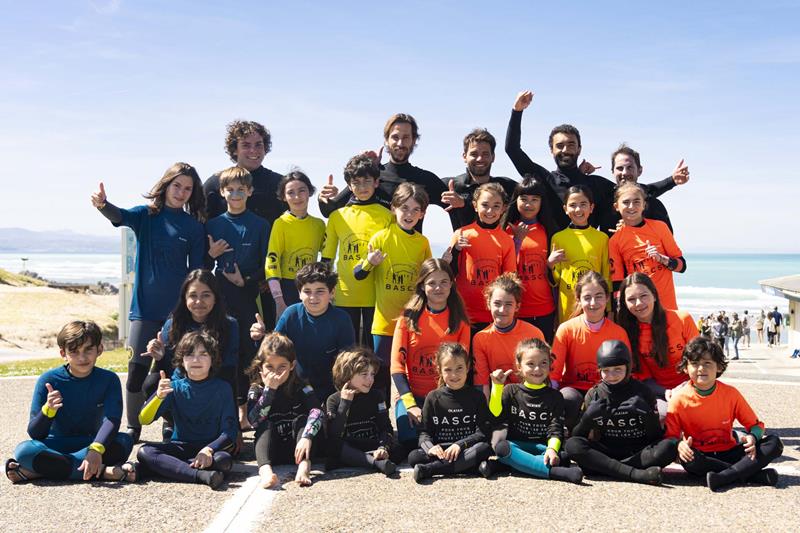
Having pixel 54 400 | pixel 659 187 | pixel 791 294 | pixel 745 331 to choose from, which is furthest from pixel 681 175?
pixel 745 331

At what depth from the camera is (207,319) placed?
5.94 meters

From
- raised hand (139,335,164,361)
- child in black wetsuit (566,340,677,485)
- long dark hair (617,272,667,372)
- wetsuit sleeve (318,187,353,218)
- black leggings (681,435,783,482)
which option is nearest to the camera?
black leggings (681,435,783,482)

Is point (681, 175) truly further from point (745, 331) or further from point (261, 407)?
point (745, 331)

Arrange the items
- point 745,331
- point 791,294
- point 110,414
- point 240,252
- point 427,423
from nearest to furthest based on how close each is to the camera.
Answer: point 110,414, point 427,423, point 240,252, point 791,294, point 745,331

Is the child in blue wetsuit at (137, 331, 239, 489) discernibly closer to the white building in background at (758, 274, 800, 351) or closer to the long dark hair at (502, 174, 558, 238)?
the long dark hair at (502, 174, 558, 238)

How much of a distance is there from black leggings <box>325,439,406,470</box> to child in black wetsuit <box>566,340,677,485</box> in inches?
58.7

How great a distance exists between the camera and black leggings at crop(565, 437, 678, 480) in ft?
16.1

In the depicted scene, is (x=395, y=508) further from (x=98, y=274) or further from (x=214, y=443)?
(x=98, y=274)

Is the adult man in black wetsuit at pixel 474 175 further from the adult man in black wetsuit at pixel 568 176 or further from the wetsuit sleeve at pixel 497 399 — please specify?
the wetsuit sleeve at pixel 497 399

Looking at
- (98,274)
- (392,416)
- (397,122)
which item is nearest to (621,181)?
(397,122)

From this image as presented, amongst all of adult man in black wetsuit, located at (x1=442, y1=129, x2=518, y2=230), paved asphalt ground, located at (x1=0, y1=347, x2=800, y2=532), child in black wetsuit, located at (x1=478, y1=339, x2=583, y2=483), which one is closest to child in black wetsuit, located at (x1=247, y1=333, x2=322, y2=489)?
paved asphalt ground, located at (x1=0, y1=347, x2=800, y2=532)

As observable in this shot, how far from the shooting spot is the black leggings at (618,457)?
4902 mm

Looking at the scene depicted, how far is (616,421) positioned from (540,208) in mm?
2328

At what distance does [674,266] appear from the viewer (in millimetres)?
6207
